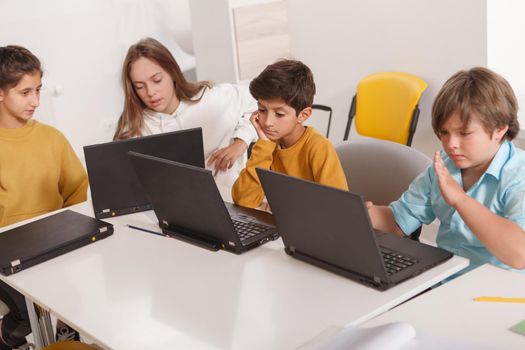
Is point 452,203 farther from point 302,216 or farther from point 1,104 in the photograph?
point 1,104

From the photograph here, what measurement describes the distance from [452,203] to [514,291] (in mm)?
254

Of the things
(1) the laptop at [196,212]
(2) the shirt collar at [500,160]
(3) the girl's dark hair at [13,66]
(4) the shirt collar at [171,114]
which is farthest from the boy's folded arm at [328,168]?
(3) the girl's dark hair at [13,66]

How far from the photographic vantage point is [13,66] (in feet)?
7.91

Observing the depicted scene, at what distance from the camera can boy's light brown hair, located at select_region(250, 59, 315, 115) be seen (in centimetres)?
214

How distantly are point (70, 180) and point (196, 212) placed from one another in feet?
2.86

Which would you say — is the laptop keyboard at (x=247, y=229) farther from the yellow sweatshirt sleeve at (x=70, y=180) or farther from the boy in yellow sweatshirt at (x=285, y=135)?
the yellow sweatshirt sleeve at (x=70, y=180)

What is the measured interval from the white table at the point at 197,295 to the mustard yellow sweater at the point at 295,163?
308 mm

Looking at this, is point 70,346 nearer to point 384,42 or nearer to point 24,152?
A: point 24,152

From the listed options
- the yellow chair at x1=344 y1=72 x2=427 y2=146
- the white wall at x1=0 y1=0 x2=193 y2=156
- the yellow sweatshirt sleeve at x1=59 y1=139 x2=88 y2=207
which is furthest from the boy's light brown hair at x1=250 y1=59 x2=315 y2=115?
the white wall at x1=0 y1=0 x2=193 y2=156

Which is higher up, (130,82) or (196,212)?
(130,82)

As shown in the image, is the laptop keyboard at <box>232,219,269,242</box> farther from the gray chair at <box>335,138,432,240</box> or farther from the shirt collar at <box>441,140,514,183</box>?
the shirt collar at <box>441,140,514,183</box>

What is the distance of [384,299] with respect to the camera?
1.50 meters

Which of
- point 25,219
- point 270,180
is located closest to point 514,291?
point 270,180

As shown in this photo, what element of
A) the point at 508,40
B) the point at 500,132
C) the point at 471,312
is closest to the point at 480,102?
the point at 500,132
